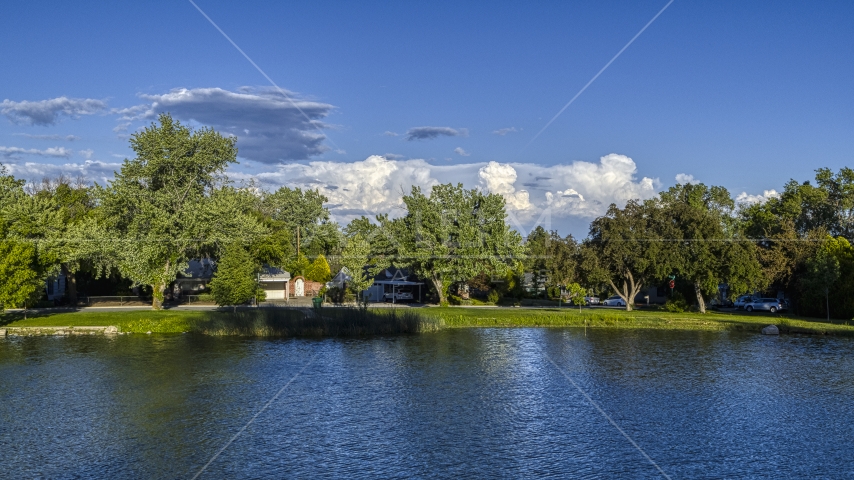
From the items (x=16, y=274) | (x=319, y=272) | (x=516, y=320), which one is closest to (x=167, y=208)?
(x=16, y=274)

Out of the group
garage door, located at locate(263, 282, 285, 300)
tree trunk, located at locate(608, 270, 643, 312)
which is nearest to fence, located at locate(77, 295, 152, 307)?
garage door, located at locate(263, 282, 285, 300)

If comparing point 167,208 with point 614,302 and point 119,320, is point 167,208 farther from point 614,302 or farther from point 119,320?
point 614,302

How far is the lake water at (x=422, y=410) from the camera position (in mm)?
19641

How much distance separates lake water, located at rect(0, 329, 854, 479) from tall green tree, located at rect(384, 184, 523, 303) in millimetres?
24916

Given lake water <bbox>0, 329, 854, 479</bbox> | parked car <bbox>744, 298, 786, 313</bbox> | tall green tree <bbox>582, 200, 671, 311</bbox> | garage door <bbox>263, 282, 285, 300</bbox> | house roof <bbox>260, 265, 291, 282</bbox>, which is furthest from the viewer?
garage door <bbox>263, 282, 285, 300</bbox>

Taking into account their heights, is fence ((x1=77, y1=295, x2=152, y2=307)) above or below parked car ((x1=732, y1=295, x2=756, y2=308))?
above

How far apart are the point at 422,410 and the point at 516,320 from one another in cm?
2929

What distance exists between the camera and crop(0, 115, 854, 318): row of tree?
55.8 meters

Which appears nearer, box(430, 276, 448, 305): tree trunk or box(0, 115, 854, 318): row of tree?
box(0, 115, 854, 318): row of tree

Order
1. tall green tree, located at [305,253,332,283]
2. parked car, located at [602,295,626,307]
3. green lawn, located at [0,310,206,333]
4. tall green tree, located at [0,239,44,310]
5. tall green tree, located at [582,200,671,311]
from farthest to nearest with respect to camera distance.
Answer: tall green tree, located at [305,253,332,283] → parked car, located at [602,295,626,307] → tall green tree, located at [582,200,671,311] → green lawn, located at [0,310,206,333] → tall green tree, located at [0,239,44,310]

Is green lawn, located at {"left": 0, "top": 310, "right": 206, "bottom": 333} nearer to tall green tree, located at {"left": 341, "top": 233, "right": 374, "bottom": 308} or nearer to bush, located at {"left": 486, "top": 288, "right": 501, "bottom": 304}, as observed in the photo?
tall green tree, located at {"left": 341, "top": 233, "right": 374, "bottom": 308}

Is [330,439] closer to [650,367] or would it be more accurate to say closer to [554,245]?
[650,367]

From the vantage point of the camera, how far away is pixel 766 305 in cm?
6788

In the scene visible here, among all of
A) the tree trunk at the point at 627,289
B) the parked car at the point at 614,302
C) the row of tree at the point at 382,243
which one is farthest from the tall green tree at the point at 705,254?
the parked car at the point at 614,302
